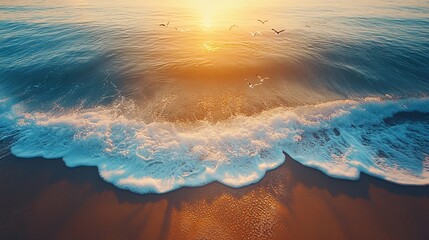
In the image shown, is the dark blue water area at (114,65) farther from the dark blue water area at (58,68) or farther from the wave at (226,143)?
the wave at (226,143)

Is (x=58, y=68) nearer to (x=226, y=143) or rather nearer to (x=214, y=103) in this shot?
(x=214, y=103)

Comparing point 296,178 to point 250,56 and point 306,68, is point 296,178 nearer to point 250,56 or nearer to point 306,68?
point 306,68

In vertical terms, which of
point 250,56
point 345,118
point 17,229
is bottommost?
point 17,229

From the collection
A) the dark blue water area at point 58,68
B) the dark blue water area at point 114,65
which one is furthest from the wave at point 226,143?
the dark blue water area at point 114,65

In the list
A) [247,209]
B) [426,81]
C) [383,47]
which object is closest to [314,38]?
[383,47]

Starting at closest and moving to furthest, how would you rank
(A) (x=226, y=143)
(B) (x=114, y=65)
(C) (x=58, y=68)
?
1. (A) (x=226, y=143)
2. (C) (x=58, y=68)
3. (B) (x=114, y=65)

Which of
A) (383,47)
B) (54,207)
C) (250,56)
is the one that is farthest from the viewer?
(383,47)

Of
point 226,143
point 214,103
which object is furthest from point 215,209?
point 214,103

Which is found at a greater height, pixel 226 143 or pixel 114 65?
pixel 114 65
